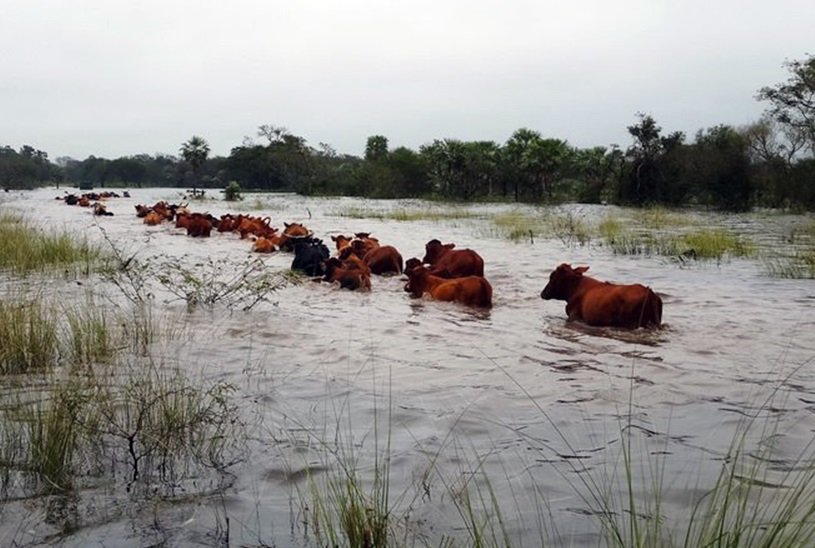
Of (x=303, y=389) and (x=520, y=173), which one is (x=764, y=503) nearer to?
(x=303, y=389)

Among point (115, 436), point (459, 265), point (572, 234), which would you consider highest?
point (572, 234)

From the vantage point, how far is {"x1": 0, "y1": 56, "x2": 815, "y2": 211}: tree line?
116 ft

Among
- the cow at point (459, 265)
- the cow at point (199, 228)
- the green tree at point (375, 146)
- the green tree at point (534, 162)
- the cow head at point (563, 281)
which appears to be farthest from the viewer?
the green tree at point (375, 146)

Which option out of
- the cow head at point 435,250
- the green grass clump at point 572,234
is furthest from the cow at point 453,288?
the green grass clump at point 572,234

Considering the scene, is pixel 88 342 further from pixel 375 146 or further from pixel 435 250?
pixel 375 146

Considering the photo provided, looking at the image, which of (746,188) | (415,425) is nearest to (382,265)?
(415,425)

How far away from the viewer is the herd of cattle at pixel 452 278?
718 centimetres

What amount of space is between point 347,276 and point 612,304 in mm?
4180

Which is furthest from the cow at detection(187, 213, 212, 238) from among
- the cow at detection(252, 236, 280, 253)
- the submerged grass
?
the submerged grass

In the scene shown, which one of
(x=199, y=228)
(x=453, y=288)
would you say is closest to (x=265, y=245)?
(x=199, y=228)

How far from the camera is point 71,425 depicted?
352 centimetres

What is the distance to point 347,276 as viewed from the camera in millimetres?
10227

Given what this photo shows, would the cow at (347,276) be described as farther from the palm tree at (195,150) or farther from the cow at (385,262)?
the palm tree at (195,150)

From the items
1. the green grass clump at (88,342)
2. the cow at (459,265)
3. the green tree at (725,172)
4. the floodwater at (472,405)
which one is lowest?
the floodwater at (472,405)
